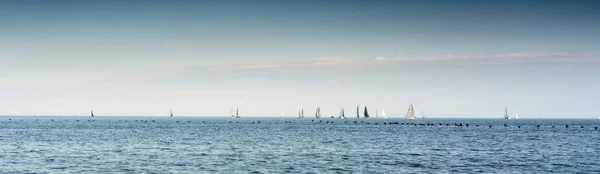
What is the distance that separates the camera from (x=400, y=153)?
248 feet

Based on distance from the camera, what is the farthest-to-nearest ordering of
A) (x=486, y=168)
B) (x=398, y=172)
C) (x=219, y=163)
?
(x=219, y=163) → (x=486, y=168) → (x=398, y=172)

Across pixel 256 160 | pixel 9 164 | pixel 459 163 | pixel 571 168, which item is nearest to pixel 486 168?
pixel 459 163

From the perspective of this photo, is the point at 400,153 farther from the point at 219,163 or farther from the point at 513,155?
the point at 219,163

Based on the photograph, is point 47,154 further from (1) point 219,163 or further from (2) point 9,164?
(1) point 219,163

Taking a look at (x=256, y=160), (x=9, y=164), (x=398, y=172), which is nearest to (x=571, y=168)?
(x=398, y=172)

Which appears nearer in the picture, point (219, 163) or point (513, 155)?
point (219, 163)

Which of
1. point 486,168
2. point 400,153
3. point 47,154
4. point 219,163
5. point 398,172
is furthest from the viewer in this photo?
point 400,153

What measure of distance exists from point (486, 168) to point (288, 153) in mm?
26302

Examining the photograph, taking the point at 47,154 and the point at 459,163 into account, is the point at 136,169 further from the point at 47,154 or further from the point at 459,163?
the point at 459,163

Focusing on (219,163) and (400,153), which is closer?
(219,163)

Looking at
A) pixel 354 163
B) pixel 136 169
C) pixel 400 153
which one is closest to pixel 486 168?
pixel 354 163

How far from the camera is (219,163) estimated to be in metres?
61.4

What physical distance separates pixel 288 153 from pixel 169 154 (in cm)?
1497

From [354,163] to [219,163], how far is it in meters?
14.3
